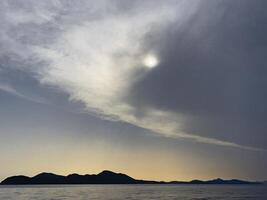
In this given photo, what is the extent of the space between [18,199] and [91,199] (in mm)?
33865

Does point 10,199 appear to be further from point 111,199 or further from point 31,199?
point 111,199

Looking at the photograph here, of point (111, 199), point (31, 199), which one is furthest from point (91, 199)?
point (31, 199)

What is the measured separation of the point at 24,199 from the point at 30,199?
4055mm

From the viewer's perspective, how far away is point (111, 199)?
172000mm

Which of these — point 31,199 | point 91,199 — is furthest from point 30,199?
point 91,199

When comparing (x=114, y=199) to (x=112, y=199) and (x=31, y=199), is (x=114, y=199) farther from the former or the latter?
(x=31, y=199)

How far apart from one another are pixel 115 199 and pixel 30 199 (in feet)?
130

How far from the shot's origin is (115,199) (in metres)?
173

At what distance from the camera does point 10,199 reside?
577 ft

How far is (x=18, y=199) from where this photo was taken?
174 m

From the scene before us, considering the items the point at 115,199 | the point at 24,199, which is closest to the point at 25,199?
the point at 24,199

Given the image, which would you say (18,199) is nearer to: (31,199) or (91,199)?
(31,199)

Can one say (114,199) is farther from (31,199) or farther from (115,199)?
(31,199)

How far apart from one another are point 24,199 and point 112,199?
41.8m
